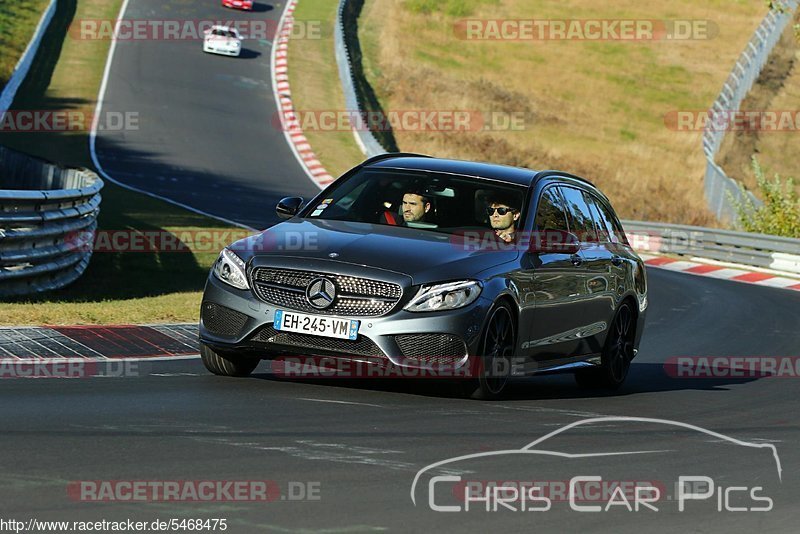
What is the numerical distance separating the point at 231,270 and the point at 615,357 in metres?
3.77

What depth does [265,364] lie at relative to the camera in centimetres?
1110

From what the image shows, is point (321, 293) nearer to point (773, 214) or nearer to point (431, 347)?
point (431, 347)

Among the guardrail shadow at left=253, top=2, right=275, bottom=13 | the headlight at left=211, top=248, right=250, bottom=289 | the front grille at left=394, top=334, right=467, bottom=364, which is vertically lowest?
the front grille at left=394, top=334, right=467, bottom=364

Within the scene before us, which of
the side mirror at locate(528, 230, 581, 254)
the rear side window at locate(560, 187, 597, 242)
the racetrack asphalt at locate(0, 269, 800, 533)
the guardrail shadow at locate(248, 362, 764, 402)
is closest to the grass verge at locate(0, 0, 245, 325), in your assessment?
the racetrack asphalt at locate(0, 269, 800, 533)

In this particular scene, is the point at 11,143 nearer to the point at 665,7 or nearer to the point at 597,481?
the point at 597,481

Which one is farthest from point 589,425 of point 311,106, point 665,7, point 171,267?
point 665,7

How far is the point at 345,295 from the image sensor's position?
914 centimetres

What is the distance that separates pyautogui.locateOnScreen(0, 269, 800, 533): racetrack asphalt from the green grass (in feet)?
115

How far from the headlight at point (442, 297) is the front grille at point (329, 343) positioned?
34cm

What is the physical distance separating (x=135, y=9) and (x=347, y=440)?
52313 mm

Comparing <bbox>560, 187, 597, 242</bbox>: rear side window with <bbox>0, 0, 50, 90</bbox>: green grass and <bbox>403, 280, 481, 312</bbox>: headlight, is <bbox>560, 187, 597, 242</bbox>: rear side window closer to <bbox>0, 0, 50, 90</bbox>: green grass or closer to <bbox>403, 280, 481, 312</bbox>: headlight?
<bbox>403, 280, 481, 312</bbox>: headlight

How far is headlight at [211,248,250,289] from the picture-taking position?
9414mm

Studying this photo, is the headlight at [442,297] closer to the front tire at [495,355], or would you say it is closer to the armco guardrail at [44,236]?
the front tire at [495,355]

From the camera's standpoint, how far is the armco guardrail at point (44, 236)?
Result: 50.7ft
